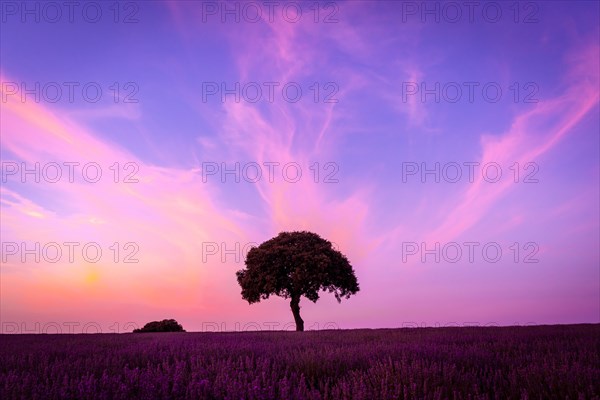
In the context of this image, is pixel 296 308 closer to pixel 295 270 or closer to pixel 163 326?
pixel 295 270

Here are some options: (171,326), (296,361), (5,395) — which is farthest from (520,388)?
(171,326)

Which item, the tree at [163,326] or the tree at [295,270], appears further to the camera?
the tree at [163,326]

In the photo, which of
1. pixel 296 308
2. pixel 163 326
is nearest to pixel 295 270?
pixel 296 308

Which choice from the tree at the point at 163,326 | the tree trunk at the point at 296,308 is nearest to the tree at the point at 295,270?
the tree trunk at the point at 296,308

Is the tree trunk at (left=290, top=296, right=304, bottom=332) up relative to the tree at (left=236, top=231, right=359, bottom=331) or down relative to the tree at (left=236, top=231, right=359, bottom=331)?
down

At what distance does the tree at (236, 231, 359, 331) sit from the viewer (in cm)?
2972

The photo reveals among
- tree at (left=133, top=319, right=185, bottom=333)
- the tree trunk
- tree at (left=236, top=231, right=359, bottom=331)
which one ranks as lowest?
tree at (left=133, top=319, right=185, bottom=333)

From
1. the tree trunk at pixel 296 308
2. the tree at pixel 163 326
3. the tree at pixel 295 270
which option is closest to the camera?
the tree at pixel 295 270

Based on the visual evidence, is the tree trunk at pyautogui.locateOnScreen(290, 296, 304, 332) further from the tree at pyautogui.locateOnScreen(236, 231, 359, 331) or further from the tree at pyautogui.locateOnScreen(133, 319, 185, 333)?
the tree at pyautogui.locateOnScreen(133, 319, 185, 333)

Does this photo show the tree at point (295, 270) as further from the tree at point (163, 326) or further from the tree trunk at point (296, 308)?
the tree at point (163, 326)

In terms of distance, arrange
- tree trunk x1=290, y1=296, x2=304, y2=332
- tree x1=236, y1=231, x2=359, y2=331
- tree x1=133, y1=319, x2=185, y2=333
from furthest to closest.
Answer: tree x1=133, y1=319, x2=185, y2=333, tree trunk x1=290, y1=296, x2=304, y2=332, tree x1=236, y1=231, x2=359, y2=331

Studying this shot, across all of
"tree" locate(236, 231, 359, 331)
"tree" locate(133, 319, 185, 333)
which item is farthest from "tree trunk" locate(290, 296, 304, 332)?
"tree" locate(133, 319, 185, 333)

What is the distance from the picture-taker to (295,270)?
97.5 ft

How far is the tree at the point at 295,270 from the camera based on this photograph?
97.5ft
